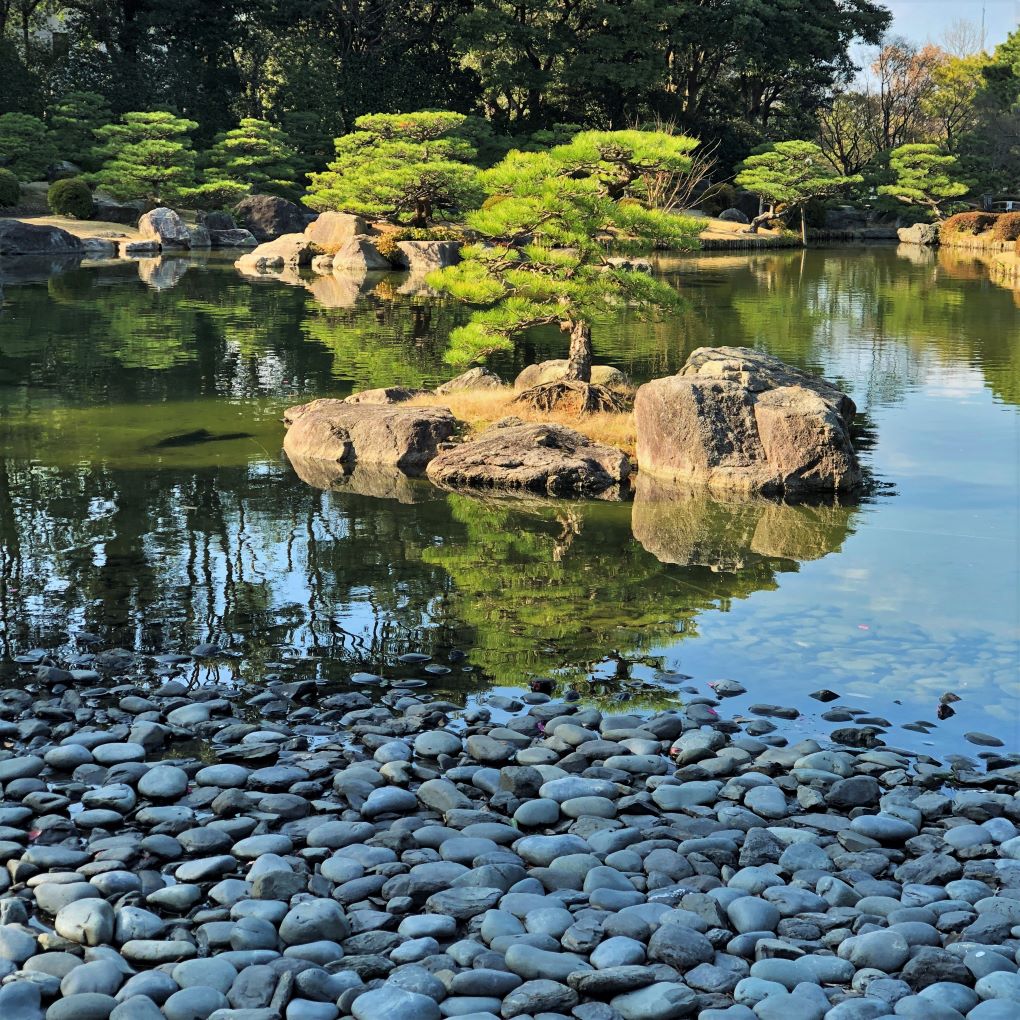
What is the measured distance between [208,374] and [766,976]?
40.6 ft

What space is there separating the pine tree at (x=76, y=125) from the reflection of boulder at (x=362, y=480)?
30.3 m

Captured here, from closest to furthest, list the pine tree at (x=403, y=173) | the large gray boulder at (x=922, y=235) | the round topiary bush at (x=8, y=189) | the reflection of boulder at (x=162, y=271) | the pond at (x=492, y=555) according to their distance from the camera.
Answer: the pond at (x=492, y=555) < the reflection of boulder at (x=162, y=271) < the pine tree at (x=403, y=173) < the round topiary bush at (x=8, y=189) < the large gray boulder at (x=922, y=235)

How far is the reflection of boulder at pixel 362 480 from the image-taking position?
9.92 m

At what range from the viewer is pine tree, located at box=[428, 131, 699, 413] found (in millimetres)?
11477

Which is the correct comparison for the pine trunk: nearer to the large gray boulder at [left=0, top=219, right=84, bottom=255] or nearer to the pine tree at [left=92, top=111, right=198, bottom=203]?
the large gray boulder at [left=0, top=219, right=84, bottom=255]

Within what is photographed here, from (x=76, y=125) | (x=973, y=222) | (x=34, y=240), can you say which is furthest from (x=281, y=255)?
(x=973, y=222)

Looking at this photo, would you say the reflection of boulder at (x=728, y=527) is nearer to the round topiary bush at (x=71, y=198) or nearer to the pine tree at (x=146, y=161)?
the round topiary bush at (x=71, y=198)

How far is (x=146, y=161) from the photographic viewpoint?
35781mm

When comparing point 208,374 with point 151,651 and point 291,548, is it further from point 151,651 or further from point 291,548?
point 151,651

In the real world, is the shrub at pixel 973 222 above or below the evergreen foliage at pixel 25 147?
below

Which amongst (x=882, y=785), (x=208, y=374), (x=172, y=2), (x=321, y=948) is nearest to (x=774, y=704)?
(x=882, y=785)

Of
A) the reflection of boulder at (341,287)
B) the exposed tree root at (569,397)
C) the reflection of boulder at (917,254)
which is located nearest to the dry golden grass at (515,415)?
the exposed tree root at (569,397)

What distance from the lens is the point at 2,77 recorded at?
3794cm

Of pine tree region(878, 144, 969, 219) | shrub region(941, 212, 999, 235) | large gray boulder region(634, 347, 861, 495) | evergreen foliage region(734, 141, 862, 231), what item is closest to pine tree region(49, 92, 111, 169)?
evergreen foliage region(734, 141, 862, 231)
